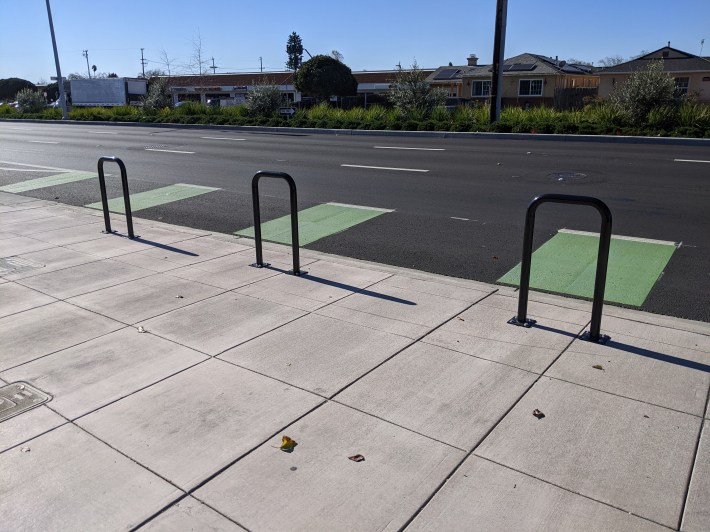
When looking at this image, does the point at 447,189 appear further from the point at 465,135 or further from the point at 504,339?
the point at 465,135

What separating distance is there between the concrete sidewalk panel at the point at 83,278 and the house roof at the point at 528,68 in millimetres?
47746

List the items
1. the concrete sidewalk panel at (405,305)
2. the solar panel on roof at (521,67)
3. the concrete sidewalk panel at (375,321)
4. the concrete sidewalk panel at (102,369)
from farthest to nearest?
the solar panel on roof at (521,67) < the concrete sidewalk panel at (405,305) < the concrete sidewalk panel at (375,321) < the concrete sidewalk panel at (102,369)

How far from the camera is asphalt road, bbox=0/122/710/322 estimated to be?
7.67 metres

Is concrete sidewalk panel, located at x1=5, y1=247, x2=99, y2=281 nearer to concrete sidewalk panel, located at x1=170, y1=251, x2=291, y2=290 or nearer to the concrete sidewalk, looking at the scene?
the concrete sidewalk

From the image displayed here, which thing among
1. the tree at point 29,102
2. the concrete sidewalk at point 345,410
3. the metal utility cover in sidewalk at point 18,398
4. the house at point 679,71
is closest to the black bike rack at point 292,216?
the concrete sidewalk at point 345,410

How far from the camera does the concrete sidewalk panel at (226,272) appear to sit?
21.5 ft

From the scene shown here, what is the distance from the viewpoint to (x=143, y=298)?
606 cm

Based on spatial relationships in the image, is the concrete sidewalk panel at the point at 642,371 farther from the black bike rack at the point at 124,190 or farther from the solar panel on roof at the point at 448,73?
the solar panel on roof at the point at 448,73

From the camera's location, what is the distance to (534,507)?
3.01 meters

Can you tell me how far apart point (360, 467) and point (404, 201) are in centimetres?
788

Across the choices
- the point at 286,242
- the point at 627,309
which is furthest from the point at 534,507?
the point at 286,242

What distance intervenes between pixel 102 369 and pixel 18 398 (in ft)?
1.89

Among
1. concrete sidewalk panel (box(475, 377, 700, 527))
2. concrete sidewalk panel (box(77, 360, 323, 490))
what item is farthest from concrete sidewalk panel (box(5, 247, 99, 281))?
concrete sidewalk panel (box(475, 377, 700, 527))

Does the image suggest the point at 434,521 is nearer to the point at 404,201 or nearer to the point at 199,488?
the point at 199,488
